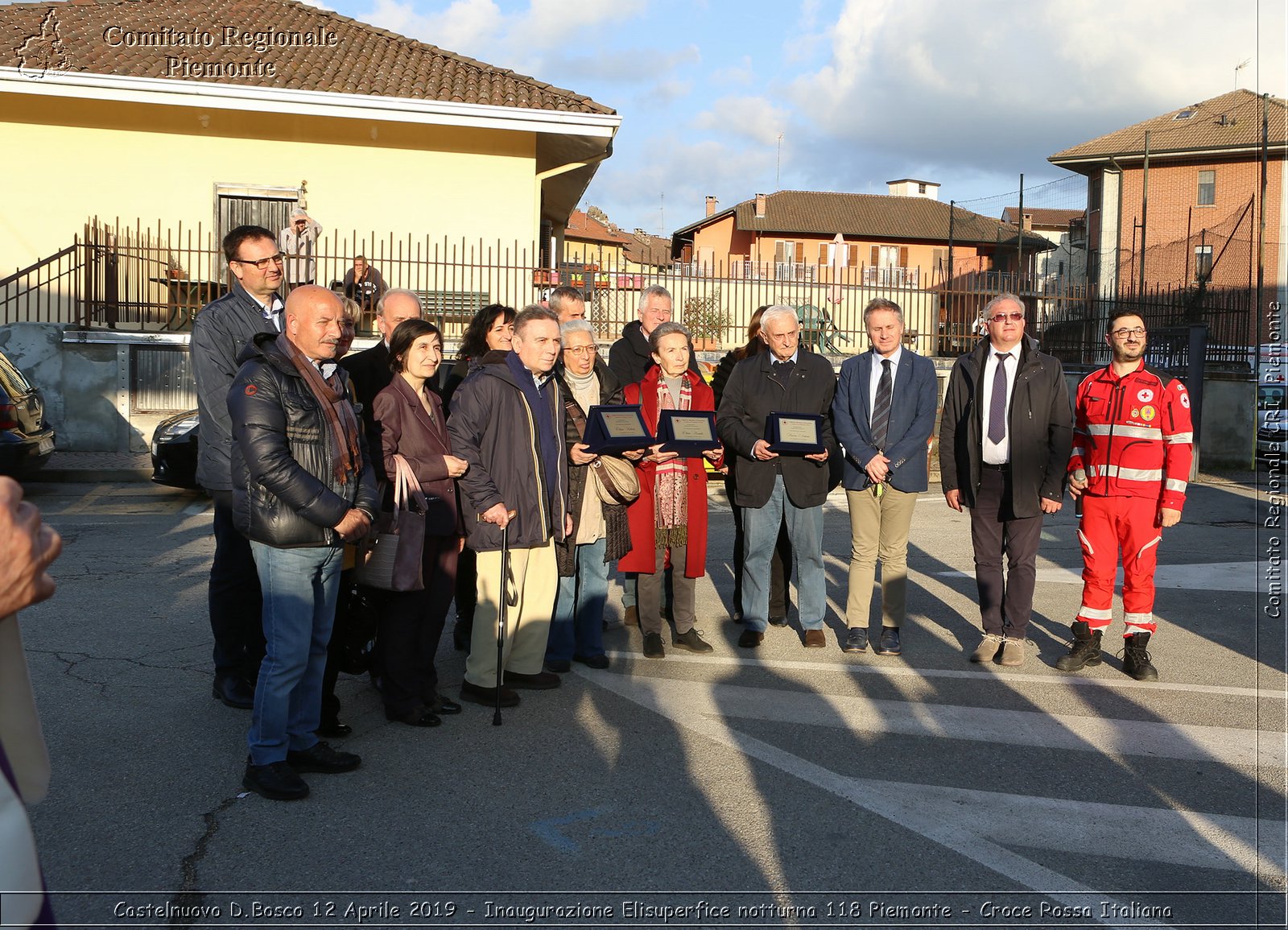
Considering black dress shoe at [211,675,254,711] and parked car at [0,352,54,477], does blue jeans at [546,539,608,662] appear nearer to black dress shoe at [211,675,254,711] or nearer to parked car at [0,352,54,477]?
black dress shoe at [211,675,254,711]

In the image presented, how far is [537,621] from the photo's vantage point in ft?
19.0

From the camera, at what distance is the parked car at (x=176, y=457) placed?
12.0m

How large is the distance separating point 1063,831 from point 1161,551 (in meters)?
6.85

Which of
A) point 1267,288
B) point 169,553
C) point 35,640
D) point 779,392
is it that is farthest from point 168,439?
point 1267,288

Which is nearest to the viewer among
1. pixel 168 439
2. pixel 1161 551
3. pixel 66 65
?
pixel 1161 551

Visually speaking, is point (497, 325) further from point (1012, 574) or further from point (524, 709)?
point (1012, 574)

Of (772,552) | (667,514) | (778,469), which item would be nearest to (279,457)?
(667,514)

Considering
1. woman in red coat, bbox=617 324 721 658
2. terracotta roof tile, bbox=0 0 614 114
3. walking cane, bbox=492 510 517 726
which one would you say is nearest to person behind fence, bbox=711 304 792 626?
woman in red coat, bbox=617 324 721 658

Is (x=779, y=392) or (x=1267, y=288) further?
(x=1267, y=288)

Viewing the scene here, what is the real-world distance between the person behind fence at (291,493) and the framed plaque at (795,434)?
9.09 feet

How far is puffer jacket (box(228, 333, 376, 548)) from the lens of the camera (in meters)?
4.12

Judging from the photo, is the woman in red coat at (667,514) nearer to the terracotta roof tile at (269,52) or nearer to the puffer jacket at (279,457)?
the puffer jacket at (279,457)

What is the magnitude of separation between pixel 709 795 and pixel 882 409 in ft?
9.93

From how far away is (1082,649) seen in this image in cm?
628
